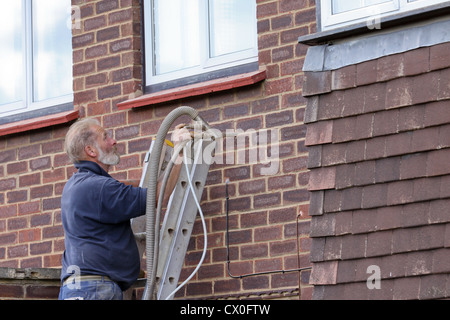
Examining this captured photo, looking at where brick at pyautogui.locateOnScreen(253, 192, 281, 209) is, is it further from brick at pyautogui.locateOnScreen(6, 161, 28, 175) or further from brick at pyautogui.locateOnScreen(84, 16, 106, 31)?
brick at pyautogui.locateOnScreen(6, 161, 28, 175)

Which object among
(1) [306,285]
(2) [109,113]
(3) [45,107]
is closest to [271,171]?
(1) [306,285]

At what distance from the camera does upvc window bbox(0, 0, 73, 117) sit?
7.77m

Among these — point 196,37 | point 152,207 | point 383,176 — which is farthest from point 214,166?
point 383,176

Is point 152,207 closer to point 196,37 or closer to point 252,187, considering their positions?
point 252,187

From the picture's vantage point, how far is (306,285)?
6180mm

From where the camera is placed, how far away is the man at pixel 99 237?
5.93 m

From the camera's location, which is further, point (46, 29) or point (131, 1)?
point (46, 29)

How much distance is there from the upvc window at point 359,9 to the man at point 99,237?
142 centimetres

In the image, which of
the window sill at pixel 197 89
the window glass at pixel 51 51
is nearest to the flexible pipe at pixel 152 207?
the window sill at pixel 197 89

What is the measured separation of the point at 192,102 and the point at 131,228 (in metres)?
0.95

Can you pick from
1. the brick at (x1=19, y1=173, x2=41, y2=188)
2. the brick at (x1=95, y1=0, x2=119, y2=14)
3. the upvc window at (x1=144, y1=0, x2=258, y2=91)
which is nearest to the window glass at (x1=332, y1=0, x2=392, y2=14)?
the upvc window at (x1=144, y1=0, x2=258, y2=91)

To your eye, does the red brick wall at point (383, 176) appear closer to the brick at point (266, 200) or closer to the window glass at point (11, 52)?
the brick at point (266, 200)

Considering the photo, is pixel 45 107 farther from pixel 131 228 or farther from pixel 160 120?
pixel 131 228

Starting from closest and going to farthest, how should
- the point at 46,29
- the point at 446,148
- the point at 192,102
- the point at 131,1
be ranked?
1. the point at 446,148
2. the point at 192,102
3. the point at 131,1
4. the point at 46,29
